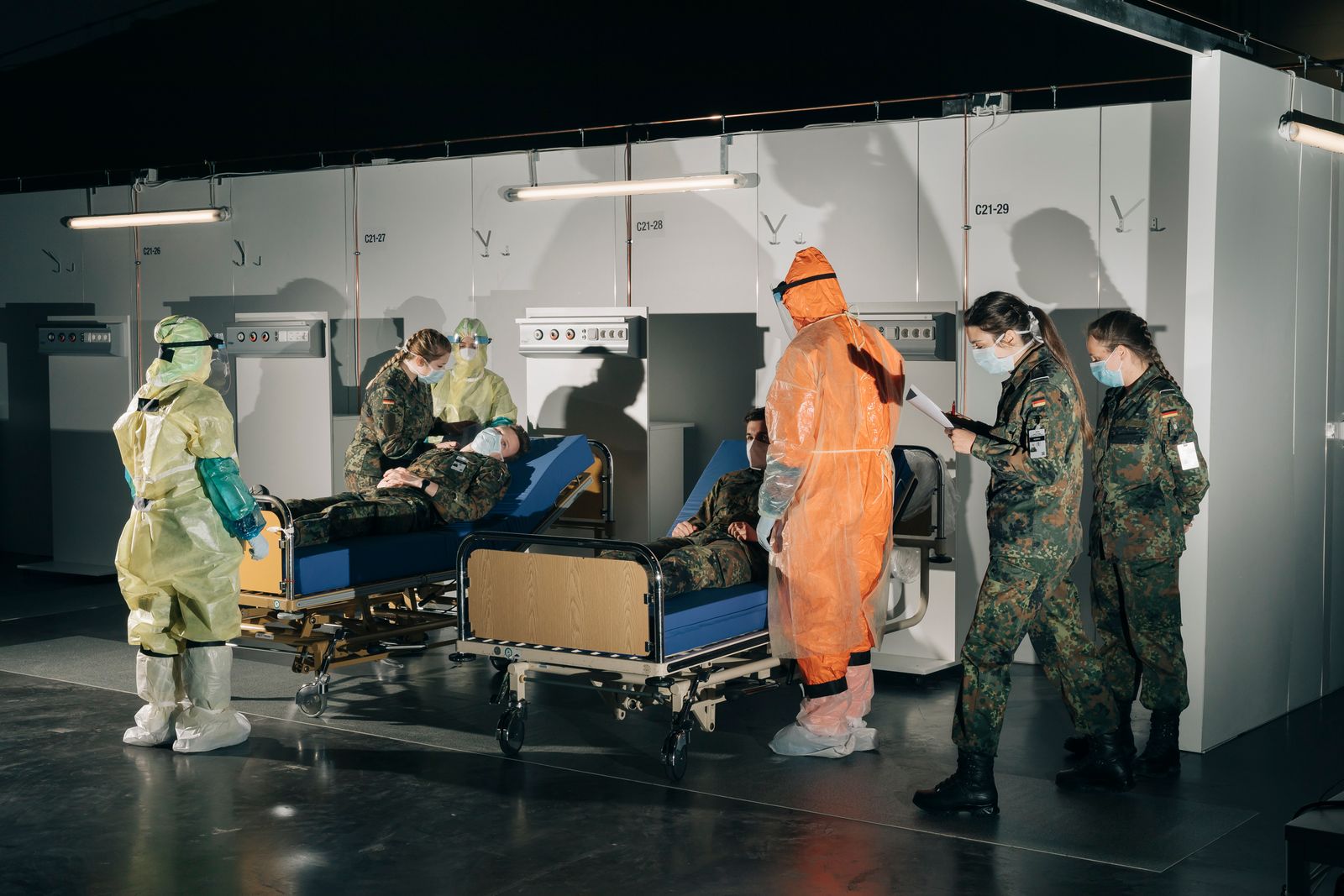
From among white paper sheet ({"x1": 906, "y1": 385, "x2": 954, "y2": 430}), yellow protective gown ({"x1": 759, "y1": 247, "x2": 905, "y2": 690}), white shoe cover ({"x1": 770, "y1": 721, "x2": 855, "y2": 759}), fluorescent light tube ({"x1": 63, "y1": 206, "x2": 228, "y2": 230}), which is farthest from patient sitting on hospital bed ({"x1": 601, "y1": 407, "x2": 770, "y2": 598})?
fluorescent light tube ({"x1": 63, "y1": 206, "x2": 228, "y2": 230})

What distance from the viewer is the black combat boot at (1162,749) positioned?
5.69m

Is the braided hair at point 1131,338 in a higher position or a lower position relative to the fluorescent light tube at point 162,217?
lower

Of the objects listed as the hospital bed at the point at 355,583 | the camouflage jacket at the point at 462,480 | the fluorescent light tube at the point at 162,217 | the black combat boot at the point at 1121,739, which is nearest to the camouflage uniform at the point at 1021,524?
the black combat boot at the point at 1121,739

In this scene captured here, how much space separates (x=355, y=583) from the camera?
6.67 metres

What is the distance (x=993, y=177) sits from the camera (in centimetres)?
780

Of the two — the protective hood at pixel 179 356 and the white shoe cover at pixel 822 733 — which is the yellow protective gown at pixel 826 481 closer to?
the white shoe cover at pixel 822 733

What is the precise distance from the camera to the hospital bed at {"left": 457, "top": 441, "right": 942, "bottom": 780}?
555 centimetres

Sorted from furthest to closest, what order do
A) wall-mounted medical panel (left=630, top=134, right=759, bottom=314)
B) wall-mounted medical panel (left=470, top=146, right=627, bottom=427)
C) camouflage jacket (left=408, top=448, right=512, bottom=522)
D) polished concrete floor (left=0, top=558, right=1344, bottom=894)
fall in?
wall-mounted medical panel (left=470, top=146, right=627, bottom=427) < wall-mounted medical panel (left=630, top=134, right=759, bottom=314) < camouflage jacket (left=408, top=448, right=512, bottom=522) < polished concrete floor (left=0, top=558, right=1344, bottom=894)

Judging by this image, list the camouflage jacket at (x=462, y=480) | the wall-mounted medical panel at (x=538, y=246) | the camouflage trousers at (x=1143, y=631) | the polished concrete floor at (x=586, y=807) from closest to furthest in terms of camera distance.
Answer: the polished concrete floor at (x=586, y=807) → the camouflage trousers at (x=1143, y=631) → the camouflage jacket at (x=462, y=480) → the wall-mounted medical panel at (x=538, y=246)

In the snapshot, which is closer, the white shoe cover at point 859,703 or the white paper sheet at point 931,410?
the white paper sheet at point 931,410

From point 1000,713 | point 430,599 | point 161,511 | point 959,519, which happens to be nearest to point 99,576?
point 430,599

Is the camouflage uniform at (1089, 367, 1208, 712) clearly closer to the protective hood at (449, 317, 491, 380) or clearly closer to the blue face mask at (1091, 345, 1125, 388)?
the blue face mask at (1091, 345, 1125, 388)

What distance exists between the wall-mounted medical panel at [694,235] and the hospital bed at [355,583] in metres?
1.91

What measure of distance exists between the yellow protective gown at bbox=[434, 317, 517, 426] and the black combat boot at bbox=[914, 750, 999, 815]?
15.0 ft
